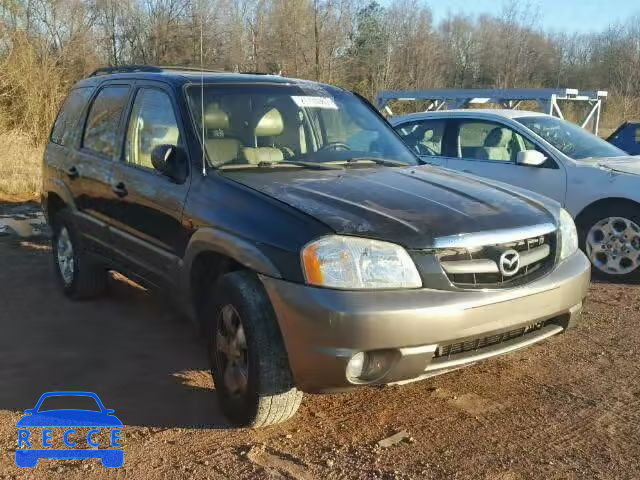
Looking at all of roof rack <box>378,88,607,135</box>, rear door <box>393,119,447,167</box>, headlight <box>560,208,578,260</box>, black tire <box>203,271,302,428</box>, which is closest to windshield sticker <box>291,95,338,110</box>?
black tire <box>203,271,302,428</box>

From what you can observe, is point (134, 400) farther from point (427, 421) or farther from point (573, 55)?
point (573, 55)

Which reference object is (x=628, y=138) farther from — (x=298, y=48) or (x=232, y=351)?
(x=298, y=48)

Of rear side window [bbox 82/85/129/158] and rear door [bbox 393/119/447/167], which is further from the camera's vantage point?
rear door [bbox 393/119/447/167]

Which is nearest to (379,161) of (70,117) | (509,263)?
(509,263)

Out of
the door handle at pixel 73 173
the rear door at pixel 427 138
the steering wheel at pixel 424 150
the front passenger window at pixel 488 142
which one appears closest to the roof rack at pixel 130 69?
the door handle at pixel 73 173

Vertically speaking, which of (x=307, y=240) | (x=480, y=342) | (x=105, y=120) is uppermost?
(x=105, y=120)

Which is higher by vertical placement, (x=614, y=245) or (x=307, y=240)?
(x=307, y=240)

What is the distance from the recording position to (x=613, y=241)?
6273 millimetres

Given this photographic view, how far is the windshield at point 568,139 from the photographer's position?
22.8 feet

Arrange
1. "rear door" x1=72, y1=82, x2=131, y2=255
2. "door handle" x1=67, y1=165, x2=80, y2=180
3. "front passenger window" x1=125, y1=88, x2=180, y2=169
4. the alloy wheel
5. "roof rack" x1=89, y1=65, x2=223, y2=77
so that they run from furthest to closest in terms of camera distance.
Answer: "door handle" x1=67, y1=165, x2=80, y2=180 < "roof rack" x1=89, y1=65, x2=223, y2=77 < "rear door" x1=72, y1=82, x2=131, y2=255 < "front passenger window" x1=125, y1=88, x2=180, y2=169 < the alloy wheel

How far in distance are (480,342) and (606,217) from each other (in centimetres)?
381

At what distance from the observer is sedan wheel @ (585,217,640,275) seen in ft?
20.2

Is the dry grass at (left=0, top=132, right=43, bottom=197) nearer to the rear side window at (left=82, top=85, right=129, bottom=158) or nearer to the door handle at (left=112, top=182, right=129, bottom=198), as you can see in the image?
the rear side window at (left=82, top=85, right=129, bottom=158)

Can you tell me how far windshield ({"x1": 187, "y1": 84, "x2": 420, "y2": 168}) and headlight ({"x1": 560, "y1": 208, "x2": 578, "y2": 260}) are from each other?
1.12 meters
